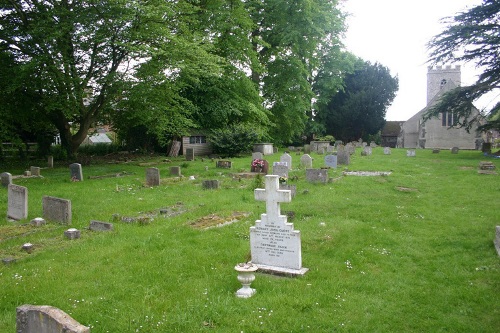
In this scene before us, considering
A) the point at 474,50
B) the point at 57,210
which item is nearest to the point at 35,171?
the point at 57,210

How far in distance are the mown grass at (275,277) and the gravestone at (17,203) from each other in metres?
0.44

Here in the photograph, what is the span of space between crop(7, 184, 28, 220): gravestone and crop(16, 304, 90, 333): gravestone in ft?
25.6

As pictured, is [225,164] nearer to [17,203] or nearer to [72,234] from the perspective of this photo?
[17,203]

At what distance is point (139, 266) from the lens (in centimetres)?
720

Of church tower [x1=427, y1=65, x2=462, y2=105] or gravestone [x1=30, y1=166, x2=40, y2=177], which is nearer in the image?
gravestone [x1=30, y1=166, x2=40, y2=177]

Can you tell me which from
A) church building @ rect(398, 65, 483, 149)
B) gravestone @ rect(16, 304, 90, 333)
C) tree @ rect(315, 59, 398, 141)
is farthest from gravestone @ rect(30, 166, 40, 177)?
church building @ rect(398, 65, 483, 149)

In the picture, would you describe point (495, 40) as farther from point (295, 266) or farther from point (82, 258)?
point (82, 258)

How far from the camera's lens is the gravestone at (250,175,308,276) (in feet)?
22.5

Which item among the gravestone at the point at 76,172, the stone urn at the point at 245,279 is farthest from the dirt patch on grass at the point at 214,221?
the gravestone at the point at 76,172

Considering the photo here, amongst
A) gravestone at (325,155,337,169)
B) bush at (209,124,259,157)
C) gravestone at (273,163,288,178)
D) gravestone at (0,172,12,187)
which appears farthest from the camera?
bush at (209,124,259,157)

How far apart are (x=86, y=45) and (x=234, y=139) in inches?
489

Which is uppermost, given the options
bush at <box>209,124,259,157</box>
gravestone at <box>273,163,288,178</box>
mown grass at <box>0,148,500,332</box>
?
bush at <box>209,124,259,157</box>

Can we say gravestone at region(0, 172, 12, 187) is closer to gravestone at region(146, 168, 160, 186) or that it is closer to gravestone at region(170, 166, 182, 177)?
gravestone at region(146, 168, 160, 186)

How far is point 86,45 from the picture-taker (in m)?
20.1
